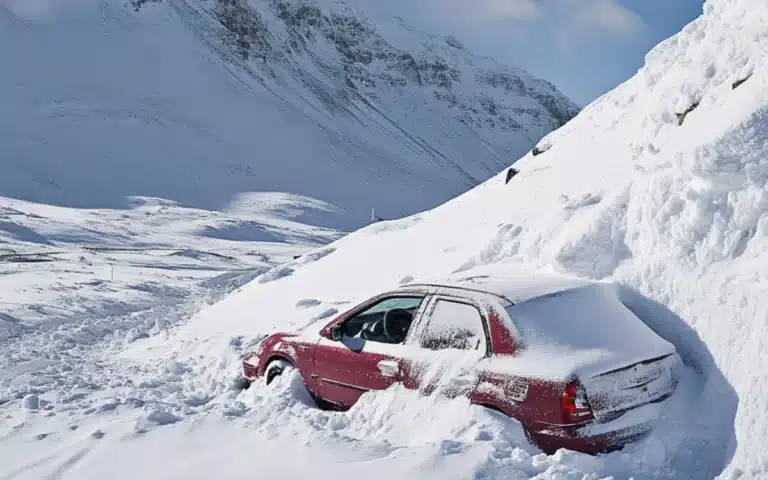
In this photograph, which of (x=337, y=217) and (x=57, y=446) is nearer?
(x=57, y=446)

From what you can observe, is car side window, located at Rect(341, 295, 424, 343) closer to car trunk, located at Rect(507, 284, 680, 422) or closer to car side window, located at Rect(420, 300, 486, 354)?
car side window, located at Rect(420, 300, 486, 354)

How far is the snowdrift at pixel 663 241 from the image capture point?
15.1 ft

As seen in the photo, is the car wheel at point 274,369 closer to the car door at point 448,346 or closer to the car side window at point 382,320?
the car side window at point 382,320

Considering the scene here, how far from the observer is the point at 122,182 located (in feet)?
173

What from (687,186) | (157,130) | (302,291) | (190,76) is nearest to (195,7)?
(190,76)

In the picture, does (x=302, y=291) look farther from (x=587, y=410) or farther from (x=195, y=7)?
Answer: (x=195, y=7)

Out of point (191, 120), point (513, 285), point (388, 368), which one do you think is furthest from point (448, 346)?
point (191, 120)

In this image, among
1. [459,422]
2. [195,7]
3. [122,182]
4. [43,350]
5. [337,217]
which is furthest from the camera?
[195,7]

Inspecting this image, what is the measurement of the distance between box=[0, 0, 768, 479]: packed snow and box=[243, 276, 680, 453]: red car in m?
0.14

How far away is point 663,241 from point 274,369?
143 inches

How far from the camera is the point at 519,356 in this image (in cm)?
468

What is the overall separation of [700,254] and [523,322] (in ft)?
6.47

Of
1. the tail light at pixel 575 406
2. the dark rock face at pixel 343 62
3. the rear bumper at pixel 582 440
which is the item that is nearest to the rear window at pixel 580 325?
the tail light at pixel 575 406

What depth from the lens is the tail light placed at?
14.2ft
